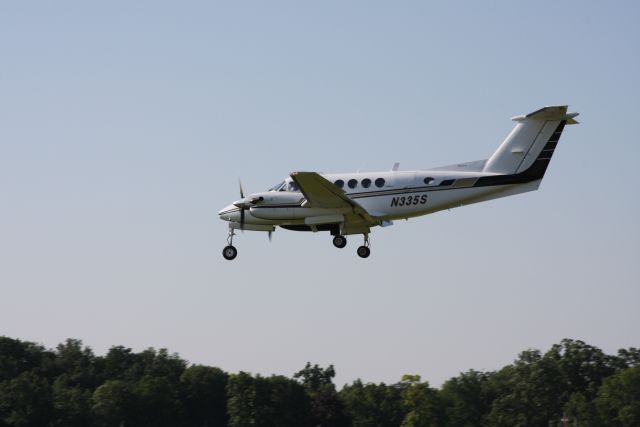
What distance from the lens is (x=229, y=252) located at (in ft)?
164

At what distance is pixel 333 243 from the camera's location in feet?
159

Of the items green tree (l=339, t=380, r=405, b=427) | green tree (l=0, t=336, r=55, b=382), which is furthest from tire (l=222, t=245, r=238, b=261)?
green tree (l=0, t=336, r=55, b=382)

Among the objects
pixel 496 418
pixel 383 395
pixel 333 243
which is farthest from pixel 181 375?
pixel 333 243

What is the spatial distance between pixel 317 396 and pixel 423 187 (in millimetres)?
57935

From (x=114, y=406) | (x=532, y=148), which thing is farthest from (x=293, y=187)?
(x=114, y=406)

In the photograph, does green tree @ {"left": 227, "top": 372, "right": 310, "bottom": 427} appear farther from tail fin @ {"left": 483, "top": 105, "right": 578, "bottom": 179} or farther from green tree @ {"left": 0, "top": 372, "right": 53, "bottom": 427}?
tail fin @ {"left": 483, "top": 105, "right": 578, "bottom": 179}

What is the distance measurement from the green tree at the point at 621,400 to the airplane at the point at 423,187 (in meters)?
48.1

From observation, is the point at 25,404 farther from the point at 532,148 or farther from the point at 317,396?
the point at 532,148

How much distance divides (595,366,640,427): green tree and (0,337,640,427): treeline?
8 centimetres

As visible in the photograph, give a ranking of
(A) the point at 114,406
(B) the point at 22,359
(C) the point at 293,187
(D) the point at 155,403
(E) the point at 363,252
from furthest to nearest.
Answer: (B) the point at 22,359 < (D) the point at 155,403 < (A) the point at 114,406 < (E) the point at 363,252 < (C) the point at 293,187

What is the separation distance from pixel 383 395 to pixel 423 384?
556 centimetres

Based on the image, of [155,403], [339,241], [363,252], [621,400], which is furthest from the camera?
[155,403]

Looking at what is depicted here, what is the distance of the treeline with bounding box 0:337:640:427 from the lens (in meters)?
90.6

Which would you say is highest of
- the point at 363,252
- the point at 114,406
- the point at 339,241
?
the point at 114,406
